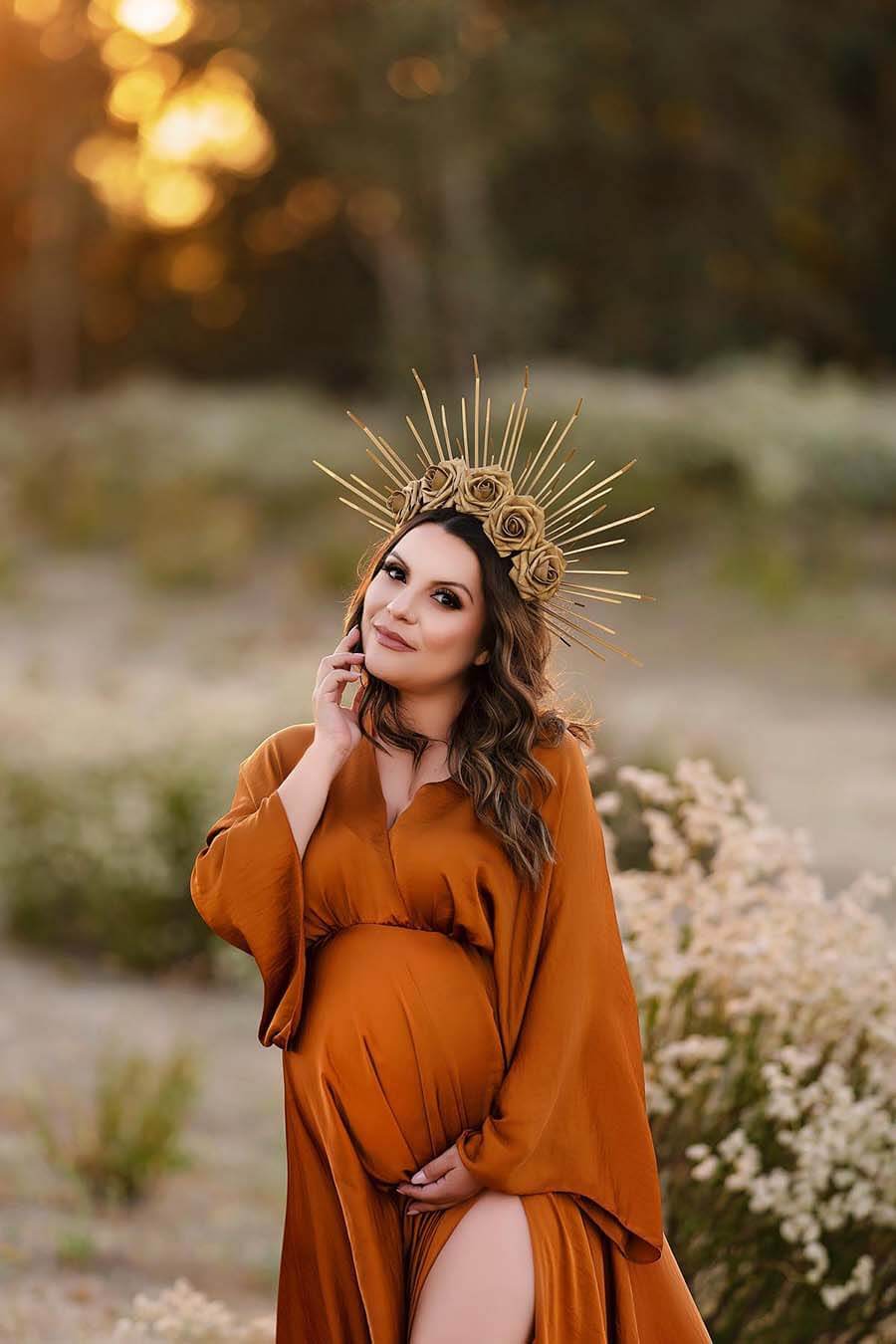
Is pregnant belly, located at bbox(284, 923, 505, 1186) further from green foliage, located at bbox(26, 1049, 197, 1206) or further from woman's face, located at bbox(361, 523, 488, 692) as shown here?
green foliage, located at bbox(26, 1049, 197, 1206)

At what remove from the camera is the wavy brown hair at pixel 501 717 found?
230cm

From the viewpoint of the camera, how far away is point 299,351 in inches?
963

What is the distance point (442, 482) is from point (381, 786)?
0.49m

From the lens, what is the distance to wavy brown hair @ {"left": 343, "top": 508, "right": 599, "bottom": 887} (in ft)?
7.55

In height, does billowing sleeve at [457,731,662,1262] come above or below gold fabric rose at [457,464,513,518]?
below

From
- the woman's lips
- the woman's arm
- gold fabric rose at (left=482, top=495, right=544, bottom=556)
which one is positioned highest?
gold fabric rose at (left=482, top=495, right=544, bottom=556)

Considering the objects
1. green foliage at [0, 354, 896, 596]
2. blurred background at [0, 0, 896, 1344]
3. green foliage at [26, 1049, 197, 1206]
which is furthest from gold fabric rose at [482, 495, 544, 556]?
green foliage at [0, 354, 896, 596]

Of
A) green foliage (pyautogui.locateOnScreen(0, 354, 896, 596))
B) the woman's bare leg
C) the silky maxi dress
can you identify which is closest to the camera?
the woman's bare leg

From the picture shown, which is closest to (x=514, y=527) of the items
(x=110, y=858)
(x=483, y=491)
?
(x=483, y=491)

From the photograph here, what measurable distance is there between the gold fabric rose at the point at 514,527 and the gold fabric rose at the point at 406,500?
0.16 m

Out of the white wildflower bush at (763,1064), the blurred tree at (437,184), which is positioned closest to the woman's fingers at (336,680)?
the white wildflower bush at (763,1064)

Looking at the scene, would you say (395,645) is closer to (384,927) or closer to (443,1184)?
(384,927)

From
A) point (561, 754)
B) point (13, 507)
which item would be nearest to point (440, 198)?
point (13, 507)

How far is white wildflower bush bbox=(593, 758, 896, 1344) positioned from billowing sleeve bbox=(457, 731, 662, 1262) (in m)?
0.68
